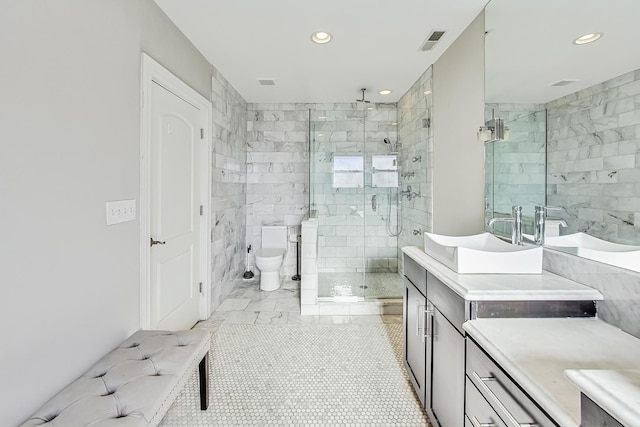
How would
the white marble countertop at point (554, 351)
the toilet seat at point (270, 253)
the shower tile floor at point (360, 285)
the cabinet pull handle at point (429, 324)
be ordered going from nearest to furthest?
1. the white marble countertop at point (554, 351)
2. the cabinet pull handle at point (429, 324)
3. the shower tile floor at point (360, 285)
4. the toilet seat at point (270, 253)

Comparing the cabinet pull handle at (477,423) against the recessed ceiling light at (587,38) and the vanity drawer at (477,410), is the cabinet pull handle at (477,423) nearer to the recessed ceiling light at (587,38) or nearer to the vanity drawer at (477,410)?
the vanity drawer at (477,410)

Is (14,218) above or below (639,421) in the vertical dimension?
above

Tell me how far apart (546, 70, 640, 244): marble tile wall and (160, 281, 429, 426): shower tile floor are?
136 cm

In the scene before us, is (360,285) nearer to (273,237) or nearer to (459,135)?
(273,237)

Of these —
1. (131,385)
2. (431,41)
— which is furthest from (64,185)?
(431,41)

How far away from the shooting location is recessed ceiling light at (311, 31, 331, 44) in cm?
233

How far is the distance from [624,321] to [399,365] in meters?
1.45

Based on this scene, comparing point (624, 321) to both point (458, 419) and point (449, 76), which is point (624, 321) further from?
point (449, 76)

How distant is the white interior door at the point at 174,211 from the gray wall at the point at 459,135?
2.28 metres

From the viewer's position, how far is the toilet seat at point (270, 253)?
3.60m

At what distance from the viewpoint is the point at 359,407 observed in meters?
1.78

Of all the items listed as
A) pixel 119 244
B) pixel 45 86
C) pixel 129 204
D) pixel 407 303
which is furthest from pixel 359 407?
pixel 45 86

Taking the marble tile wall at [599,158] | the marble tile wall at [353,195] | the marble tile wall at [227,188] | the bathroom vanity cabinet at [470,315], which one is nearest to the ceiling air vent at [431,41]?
the marble tile wall at [599,158]

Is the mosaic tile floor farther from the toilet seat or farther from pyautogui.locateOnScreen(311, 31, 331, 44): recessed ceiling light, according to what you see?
pyautogui.locateOnScreen(311, 31, 331, 44): recessed ceiling light
